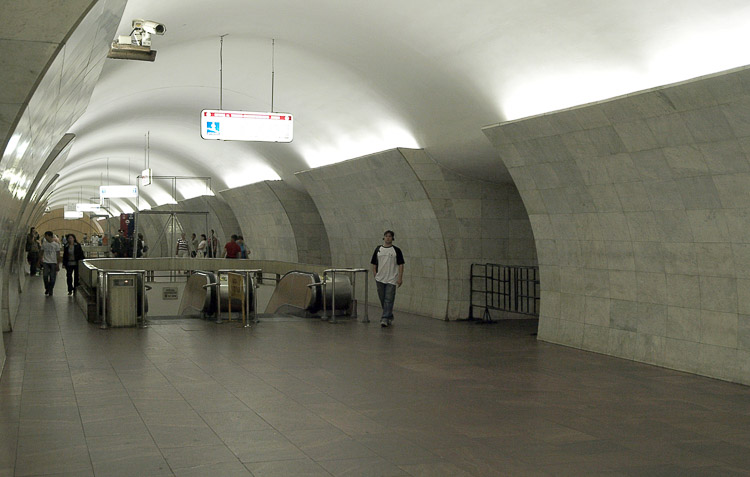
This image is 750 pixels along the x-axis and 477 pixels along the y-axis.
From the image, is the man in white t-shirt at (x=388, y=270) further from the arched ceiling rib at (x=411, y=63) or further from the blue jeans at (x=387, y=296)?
the arched ceiling rib at (x=411, y=63)

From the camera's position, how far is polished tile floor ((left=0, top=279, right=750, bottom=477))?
5.23 meters

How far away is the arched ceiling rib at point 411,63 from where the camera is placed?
26.6 feet

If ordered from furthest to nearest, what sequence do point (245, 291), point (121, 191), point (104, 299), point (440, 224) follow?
1. point (121, 191)
2. point (440, 224)
3. point (245, 291)
4. point (104, 299)

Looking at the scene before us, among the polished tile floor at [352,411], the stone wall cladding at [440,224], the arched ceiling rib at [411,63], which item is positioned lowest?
the polished tile floor at [352,411]

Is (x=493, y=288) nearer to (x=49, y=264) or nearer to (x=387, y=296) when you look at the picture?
(x=387, y=296)

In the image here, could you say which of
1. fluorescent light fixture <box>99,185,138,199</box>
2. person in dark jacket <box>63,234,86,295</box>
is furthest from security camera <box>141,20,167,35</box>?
fluorescent light fixture <box>99,185,138,199</box>

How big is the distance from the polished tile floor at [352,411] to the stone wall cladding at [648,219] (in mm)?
502

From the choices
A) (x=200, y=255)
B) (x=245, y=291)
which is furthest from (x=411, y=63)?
(x=200, y=255)

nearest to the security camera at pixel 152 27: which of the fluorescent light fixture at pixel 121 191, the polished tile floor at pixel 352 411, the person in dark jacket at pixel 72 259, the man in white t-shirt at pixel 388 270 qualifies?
the polished tile floor at pixel 352 411

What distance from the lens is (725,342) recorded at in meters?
8.53

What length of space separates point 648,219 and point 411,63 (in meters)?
4.30

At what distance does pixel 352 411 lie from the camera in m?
6.79

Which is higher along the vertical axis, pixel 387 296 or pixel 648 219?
pixel 648 219

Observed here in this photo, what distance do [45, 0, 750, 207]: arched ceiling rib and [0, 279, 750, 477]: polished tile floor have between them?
3538mm
